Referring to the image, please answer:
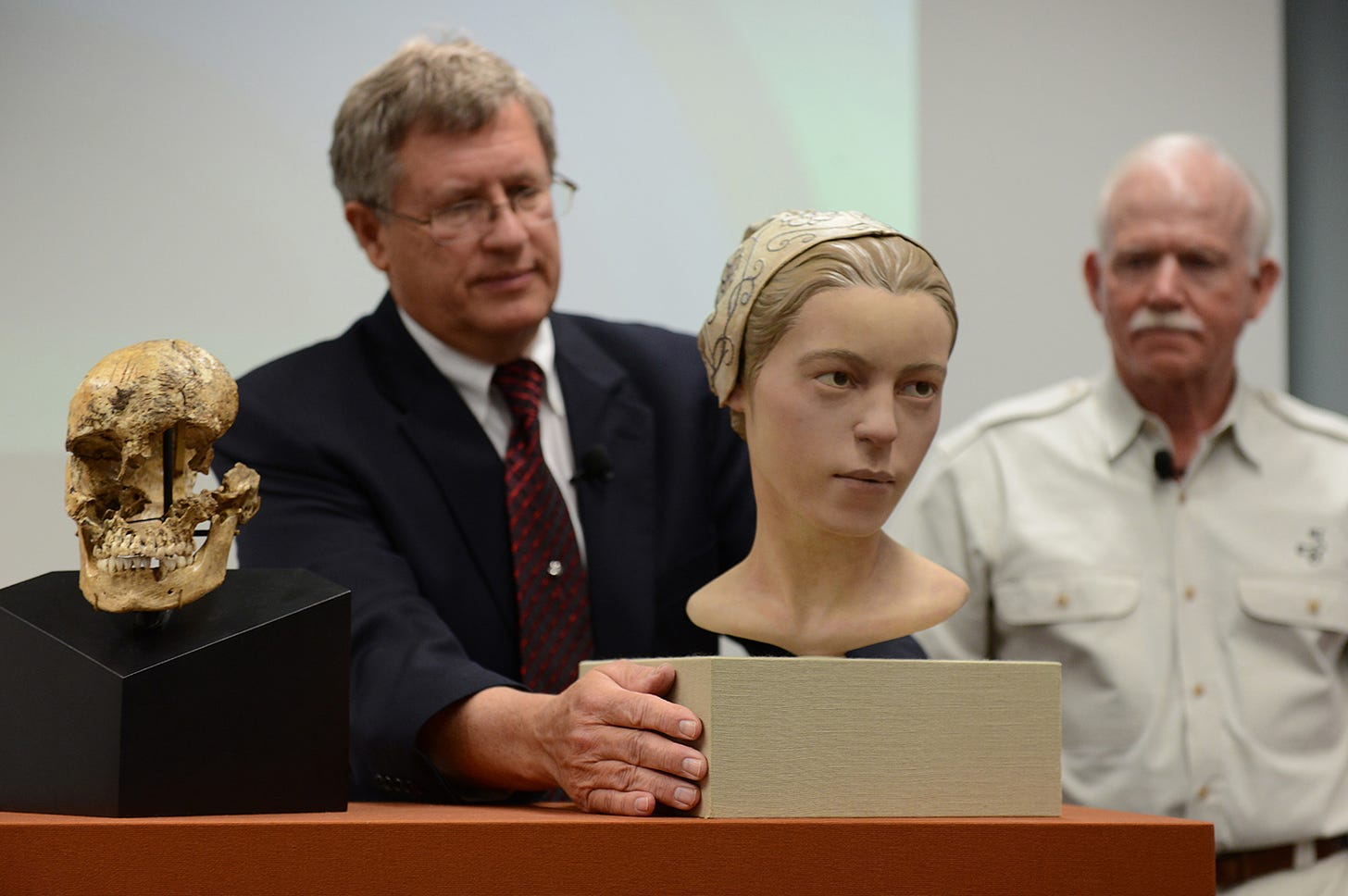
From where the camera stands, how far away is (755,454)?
1.91 m

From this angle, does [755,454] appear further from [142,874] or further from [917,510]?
[917,510]

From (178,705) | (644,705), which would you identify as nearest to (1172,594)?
(644,705)

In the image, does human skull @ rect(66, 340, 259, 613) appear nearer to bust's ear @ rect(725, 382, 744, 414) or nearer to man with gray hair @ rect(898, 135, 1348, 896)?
bust's ear @ rect(725, 382, 744, 414)

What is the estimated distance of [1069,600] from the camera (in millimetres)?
2984

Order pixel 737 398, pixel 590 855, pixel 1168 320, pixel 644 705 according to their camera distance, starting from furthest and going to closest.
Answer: pixel 1168 320
pixel 737 398
pixel 644 705
pixel 590 855

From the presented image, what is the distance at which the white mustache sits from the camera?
3.07 m

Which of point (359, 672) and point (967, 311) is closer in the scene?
point (359, 672)

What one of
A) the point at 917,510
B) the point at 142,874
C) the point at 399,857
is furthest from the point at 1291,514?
the point at 142,874

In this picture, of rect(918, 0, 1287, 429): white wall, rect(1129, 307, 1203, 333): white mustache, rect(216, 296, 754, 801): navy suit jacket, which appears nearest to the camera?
rect(216, 296, 754, 801): navy suit jacket

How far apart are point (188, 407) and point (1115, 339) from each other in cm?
215

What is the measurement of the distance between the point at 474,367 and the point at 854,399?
921 mm

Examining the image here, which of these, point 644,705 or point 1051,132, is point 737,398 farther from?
point 1051,132

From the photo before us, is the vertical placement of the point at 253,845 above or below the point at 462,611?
below

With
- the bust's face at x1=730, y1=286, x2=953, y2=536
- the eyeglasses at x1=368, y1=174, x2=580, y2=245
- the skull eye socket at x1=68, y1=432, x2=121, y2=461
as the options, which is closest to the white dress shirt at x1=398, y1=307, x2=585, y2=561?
the eyeglasses at x1=368, y1=174, x2=580, y2=245
